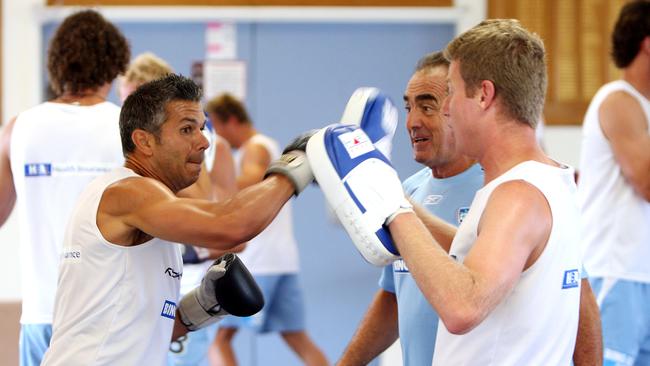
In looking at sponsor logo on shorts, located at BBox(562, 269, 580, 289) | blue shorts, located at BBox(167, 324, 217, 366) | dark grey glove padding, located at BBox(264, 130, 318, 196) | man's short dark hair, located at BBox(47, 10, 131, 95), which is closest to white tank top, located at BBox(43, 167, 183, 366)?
dark grey glove padding, located at BBox(264, 130, 318, 196)

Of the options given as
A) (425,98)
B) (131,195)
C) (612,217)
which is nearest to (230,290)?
(131,195)

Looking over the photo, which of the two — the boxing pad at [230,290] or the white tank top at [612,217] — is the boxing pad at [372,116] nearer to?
the boxing pad at [230,290]

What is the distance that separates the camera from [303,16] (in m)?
6.72

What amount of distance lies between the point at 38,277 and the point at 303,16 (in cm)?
371

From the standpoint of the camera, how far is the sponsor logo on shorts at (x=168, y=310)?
2523 millimetres

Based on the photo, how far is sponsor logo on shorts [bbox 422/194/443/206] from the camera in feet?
9.08

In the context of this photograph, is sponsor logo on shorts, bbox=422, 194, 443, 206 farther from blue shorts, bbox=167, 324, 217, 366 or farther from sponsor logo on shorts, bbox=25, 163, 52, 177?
blue shorts, bbox=167, 324, 217, 366

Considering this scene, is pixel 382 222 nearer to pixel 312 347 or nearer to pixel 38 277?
pixel 38 277

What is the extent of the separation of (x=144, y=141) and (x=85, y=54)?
1.12 meters

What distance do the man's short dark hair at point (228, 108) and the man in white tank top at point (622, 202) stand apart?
277 cm

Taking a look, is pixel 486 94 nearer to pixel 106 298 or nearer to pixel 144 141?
pixel 144 141

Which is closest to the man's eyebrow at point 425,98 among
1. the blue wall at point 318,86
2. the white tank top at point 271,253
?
the white tank top at point 271,253

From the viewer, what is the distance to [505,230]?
197 cm

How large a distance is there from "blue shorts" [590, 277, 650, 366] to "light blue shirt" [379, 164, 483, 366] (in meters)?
1.11
